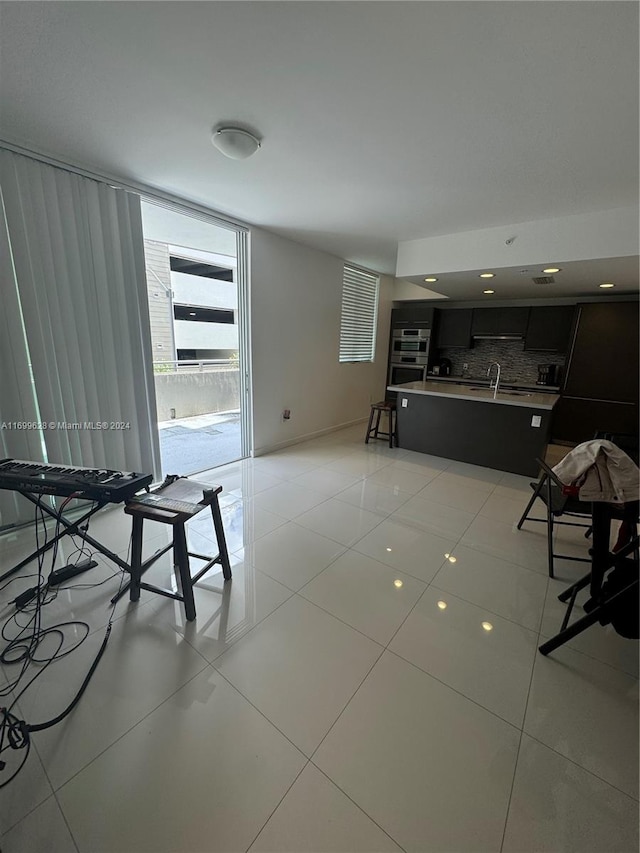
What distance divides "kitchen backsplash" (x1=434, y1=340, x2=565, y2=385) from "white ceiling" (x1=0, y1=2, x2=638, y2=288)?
3.08 m

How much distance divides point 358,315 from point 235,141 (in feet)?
12.7

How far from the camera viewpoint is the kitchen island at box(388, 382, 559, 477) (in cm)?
358

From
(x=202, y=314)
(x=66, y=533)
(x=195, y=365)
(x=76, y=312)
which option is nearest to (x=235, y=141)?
(x=76, y=312)

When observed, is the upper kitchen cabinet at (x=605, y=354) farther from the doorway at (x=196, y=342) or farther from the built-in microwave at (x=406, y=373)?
the doorway at (x=196, y=342)

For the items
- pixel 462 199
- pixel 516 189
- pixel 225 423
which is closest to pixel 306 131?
pixel 462 199

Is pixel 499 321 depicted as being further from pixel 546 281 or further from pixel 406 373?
pixel 406 373

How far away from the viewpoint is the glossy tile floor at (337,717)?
38.6 inches

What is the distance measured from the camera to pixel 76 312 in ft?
7.75

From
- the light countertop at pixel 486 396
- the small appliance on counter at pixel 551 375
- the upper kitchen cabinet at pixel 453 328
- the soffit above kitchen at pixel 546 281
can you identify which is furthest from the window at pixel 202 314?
the small appliance on counter at pixel 551 375

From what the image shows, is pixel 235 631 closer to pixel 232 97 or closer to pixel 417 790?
pixel 417 790

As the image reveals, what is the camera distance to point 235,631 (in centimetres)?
163

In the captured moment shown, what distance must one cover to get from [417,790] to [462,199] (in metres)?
3.43

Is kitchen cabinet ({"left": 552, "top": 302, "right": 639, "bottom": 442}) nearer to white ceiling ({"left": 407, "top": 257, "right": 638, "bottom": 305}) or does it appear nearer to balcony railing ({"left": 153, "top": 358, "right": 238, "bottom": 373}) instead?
white ceiling ({"left": 407, "top": 257, "right": 638, "bottom": 305})

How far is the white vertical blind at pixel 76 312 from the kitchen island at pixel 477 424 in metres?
3.07
